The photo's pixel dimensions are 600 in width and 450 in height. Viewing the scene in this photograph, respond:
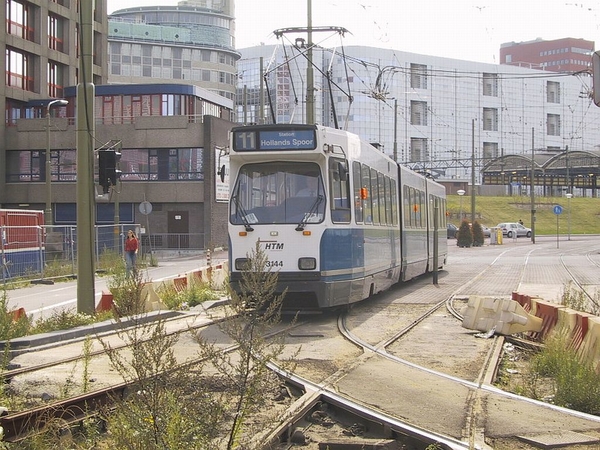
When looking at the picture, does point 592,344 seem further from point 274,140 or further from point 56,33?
point 56,33

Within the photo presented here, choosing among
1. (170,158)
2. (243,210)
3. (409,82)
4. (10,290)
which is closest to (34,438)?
(243,210)

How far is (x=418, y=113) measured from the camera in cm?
9344

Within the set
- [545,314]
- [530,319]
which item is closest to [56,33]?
[530,319]

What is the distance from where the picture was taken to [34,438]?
625 centimetres

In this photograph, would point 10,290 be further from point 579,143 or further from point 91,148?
point 579,143

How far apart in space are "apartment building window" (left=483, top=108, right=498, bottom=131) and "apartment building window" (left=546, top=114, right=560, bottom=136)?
21.3 feet

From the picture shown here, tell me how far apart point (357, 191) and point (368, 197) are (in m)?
1.14

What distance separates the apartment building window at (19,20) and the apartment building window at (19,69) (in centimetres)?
117

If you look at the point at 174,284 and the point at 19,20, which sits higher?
the point at 19,20

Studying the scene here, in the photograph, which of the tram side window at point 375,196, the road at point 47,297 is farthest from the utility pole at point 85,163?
the tram side window at point 375,196

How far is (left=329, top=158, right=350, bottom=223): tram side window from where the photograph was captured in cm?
1469

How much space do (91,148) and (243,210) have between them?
2.74 meters

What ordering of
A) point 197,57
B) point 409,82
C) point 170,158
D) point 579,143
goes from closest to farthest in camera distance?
point 170,158, point 409,82, point 579,143, point 197,57

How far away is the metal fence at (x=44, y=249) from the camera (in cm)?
2714
